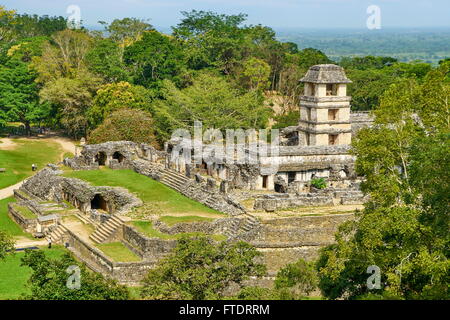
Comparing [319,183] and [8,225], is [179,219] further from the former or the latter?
[8,225]

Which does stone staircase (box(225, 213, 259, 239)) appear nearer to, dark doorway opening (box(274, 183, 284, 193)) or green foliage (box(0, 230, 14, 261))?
dark doorway opening (box(274, 183, 284, 193))

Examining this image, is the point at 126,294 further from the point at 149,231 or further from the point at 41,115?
the point at 41,115

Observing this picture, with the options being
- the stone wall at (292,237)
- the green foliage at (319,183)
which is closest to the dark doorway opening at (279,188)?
the green foliage at (319,183)

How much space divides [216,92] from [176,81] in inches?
453

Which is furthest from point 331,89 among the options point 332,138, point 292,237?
point 292,237

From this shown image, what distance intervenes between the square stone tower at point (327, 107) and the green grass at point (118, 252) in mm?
18819

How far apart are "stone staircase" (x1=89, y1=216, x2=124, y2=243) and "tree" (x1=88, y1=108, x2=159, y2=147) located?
17.5 meters

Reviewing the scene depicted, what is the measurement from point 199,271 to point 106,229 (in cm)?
1230

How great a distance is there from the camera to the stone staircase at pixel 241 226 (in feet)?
119

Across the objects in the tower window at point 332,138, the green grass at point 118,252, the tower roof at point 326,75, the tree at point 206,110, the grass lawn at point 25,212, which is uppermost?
the tower roof at point 326,75

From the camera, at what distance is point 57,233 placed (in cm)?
4081

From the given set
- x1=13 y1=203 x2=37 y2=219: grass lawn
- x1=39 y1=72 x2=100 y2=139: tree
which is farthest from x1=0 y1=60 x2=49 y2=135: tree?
x1=13 y1=203 x2=37 y2=219: grass lawn

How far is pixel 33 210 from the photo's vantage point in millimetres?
44156

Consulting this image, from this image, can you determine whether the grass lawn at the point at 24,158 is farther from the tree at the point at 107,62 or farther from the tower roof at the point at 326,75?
the tower roof at the point at 326,75
